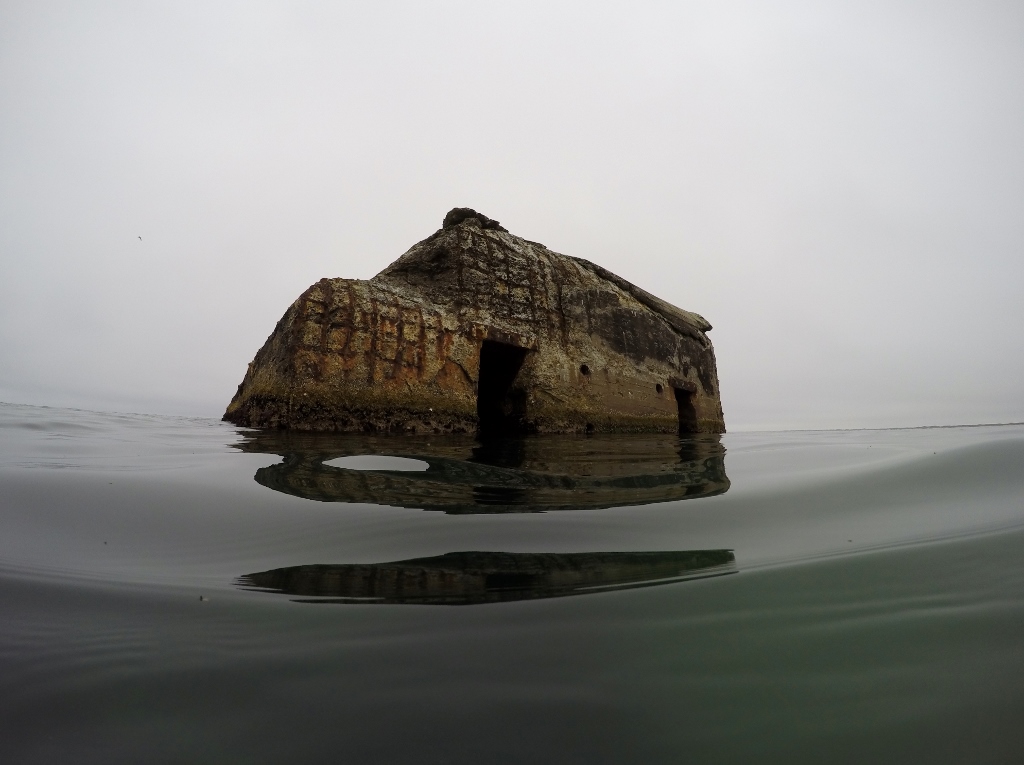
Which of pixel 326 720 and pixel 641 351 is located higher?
pixel 641 351

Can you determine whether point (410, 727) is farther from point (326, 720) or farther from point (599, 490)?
point (599, 490)

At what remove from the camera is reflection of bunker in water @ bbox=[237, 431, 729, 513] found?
2100 millimetres

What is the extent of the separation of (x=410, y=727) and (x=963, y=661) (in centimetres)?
77

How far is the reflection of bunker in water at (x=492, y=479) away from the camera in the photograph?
210cm

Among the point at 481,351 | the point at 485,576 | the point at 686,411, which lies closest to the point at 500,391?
the point at 481,351

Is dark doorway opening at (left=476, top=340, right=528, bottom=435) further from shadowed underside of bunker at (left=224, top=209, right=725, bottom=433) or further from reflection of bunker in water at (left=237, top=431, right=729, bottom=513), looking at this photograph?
reflection of bunker in water at (left=237, top=431, right=729, bottom=513)

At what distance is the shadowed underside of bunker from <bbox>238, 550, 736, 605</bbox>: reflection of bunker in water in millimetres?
4479

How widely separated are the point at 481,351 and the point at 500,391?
27.7 inches

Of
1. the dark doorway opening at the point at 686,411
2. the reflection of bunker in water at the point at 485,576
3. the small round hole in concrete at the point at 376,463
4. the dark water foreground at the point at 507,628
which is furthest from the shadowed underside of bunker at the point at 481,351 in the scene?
the reflection of bunker in water at the point at 485,576

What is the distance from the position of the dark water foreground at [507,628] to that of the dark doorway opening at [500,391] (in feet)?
17.7

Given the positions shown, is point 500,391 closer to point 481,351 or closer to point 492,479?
point 481,351

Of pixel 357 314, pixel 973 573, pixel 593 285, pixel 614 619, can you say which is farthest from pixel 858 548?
pixel 593 285

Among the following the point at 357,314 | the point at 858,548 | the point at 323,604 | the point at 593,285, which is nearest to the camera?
the point at 323,604

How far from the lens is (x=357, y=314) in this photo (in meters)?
5.92
